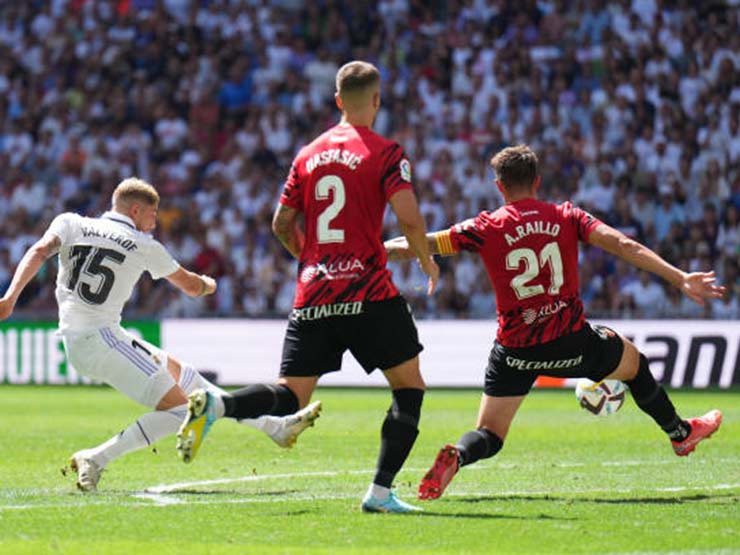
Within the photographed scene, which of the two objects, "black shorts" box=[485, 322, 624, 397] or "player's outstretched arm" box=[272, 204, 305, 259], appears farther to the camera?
"black shorts" box=[485, 322, 624, 397]

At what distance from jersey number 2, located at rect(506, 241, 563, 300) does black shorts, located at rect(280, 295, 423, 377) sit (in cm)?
102

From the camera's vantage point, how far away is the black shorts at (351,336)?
26.4 feet

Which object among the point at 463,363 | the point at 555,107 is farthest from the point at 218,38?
the point at 463,363

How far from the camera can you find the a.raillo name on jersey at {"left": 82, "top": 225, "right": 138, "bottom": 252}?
9344mm

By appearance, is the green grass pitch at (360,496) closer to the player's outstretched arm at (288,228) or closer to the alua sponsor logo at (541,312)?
the alua sponsor logo at (541,312)

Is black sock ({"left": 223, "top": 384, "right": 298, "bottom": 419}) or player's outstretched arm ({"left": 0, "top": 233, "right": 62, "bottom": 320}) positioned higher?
player's outstretched arm ({"left": 0, "top": 233, "right": 62, "bottom": 320})

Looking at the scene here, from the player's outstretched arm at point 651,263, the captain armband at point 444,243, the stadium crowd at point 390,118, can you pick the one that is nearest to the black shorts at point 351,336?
the captain armband at point 444,243

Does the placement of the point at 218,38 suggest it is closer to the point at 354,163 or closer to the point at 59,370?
the point at 59,370

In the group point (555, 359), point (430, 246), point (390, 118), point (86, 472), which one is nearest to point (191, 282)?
point (86, 472)

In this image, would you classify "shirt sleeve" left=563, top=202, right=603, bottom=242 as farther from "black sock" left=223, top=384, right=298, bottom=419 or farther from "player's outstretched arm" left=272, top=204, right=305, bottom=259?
"black sock" left=223, top=384, right=298, bottom=419

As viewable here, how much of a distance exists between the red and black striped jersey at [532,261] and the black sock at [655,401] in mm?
673

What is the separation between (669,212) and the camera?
23500 millimetres

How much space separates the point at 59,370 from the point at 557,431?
11.2 m

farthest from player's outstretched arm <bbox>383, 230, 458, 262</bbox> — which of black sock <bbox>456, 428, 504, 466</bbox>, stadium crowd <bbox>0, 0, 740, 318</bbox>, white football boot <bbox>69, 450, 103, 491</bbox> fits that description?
stadium crowd <bbox>0, 0, 740, 318</bbox>
